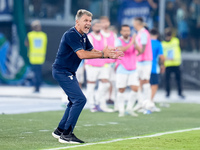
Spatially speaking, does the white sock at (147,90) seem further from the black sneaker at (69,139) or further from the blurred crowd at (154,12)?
the blurred crowd at (154,12)

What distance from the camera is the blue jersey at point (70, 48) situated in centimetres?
957

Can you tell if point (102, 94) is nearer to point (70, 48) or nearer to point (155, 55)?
point (155, 55)

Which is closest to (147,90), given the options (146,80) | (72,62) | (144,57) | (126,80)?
(146,80)

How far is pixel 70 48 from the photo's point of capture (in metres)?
9.74

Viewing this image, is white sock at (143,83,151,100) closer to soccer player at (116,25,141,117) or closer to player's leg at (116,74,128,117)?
soccer player at (116,25,141,117)

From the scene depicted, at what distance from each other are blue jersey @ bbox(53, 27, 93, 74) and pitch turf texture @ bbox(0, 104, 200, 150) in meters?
1.19

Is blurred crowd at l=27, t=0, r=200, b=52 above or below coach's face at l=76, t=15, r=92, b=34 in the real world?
below

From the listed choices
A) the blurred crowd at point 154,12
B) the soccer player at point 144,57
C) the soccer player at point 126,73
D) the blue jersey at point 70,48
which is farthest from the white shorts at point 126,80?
the blurred crowd at point 154,12

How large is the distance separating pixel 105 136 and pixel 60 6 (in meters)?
15.1

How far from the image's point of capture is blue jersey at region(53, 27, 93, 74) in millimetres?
9570

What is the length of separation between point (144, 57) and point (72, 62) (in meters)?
6.12

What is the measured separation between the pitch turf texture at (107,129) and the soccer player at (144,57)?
0.75m

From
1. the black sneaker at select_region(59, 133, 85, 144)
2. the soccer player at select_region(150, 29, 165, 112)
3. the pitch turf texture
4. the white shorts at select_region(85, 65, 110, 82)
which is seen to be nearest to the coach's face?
the black sneaker at select_region(59, 133, 85, 144)

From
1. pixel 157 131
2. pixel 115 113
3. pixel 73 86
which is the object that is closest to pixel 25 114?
pixel 115 113
